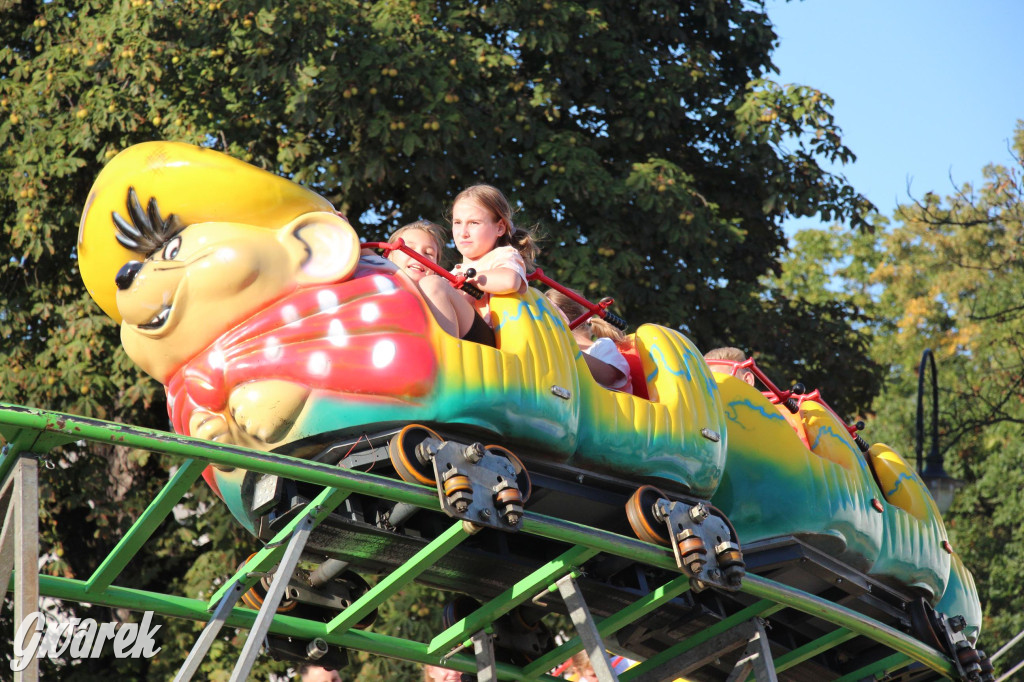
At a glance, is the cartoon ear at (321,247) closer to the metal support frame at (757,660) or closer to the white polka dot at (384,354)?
the white polka dot at (384,354)

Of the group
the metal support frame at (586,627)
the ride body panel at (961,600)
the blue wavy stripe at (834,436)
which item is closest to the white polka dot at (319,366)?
the metal support frame at (586,627)

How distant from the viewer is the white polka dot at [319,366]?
13.3 feet

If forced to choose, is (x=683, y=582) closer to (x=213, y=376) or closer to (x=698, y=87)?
(x=213, y=376)

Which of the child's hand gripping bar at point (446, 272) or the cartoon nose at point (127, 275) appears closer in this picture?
the cartoon nose at point (127, 275)

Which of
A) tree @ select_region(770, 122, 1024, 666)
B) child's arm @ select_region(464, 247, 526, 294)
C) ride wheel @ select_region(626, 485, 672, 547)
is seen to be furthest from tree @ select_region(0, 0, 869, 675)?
ride wheel @ select_region(626, 485, 672, 547)

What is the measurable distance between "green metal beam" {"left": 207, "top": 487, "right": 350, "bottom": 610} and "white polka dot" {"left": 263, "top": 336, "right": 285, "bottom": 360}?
44cm

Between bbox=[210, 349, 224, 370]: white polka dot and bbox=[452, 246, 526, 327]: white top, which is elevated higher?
bbox=[452, 246, 526, 327]: white top

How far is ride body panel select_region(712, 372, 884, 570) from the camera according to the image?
5.14 metres

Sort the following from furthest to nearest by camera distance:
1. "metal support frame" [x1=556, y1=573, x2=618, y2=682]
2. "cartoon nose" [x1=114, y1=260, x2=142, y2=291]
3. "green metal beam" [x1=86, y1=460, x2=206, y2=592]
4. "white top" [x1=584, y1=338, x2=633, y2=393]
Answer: "white top" [x1=584, y1=338, x2=633, y2=393] → "metal support frame" [x1=556, y1=573, x2=618, y2=682] → "cartoon nose" [x1=114, y1=260, x2=142, y2=291] → "green metal beam" [x1=86, y1=460, x2=206, y2=592]

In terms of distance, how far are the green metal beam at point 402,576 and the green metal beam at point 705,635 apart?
3.98 ft

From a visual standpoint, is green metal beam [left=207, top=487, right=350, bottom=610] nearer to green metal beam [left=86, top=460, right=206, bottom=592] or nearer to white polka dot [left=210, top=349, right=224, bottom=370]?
green metal beam [left=86, top=460, right=206, bottom=592]

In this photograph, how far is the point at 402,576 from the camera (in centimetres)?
434

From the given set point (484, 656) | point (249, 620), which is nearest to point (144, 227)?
point (249, 620)

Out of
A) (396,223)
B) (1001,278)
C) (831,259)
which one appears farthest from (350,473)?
(831,259)
